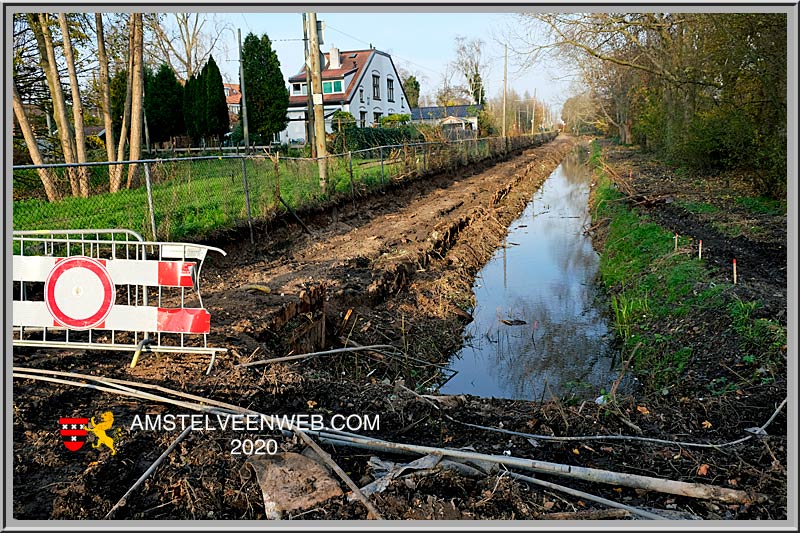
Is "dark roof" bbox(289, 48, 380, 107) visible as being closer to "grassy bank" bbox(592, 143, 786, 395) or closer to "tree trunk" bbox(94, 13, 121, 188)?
"tree trunk" bbox(94, 13, 121, 188)

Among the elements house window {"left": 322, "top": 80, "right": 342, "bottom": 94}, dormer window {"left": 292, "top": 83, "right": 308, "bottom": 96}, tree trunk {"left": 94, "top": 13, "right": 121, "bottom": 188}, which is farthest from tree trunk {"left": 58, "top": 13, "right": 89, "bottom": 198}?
dormer window {"left": 292, "top": 83, "right": 308, "bottom": 96}

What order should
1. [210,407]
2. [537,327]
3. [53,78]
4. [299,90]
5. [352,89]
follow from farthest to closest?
[299,90] → [352,89] → [53,78] → [537,327] → [210,407]

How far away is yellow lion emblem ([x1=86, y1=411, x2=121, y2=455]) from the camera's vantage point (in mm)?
4359

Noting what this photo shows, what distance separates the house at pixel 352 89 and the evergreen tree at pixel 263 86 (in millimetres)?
8503

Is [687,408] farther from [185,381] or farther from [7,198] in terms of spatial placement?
[7,198]

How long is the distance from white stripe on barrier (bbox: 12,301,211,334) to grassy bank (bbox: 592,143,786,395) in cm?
455

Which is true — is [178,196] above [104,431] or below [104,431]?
above

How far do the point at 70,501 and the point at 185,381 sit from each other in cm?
175

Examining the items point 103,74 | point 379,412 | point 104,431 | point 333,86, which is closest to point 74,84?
point 103,74

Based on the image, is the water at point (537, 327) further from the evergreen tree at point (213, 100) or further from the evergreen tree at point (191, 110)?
the evergreen tree at point (191, 110)

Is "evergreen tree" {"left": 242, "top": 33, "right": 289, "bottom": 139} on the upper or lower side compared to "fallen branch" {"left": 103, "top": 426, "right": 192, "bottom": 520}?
upper

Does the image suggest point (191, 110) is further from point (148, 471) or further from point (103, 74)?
point (148, 471)

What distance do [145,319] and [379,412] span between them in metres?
2.18

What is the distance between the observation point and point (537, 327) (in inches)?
400
